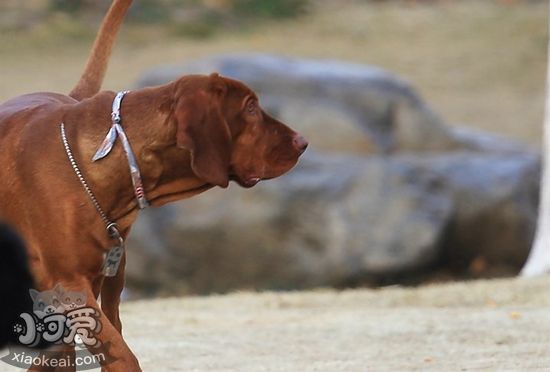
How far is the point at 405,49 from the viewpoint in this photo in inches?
787

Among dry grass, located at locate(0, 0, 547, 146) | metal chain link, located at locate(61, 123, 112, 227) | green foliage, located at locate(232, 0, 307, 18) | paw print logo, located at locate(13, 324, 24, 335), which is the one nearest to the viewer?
metal chain link, located at locate(61, 123, 112, 227)

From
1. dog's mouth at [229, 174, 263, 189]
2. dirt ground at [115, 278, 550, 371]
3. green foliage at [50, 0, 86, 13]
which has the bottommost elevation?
green foliage at [50, 0, 86, 13]

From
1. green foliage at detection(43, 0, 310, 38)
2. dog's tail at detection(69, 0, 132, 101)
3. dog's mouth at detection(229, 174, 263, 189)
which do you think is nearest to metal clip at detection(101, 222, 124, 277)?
dog's mouth at detection(229, 174, 263, 189)

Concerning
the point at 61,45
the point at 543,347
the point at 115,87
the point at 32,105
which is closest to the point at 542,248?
the point at 543,347

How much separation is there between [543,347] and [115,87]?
37.4ft

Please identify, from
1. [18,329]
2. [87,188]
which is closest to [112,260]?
[87,188]

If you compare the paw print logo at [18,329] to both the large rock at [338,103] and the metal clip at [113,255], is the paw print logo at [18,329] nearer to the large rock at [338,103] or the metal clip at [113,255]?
the metal clip at [113,255]

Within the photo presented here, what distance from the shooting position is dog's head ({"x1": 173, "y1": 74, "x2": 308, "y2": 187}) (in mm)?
4574

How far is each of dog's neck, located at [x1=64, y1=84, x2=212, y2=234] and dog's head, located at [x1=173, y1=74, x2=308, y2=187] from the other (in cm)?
7

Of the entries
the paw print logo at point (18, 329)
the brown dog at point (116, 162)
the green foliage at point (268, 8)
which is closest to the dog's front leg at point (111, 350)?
the brown dog at point (116, 162)

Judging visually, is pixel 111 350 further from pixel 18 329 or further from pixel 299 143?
pixel 299 143

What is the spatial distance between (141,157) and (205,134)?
25cm

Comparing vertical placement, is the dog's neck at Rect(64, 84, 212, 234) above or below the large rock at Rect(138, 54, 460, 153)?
above

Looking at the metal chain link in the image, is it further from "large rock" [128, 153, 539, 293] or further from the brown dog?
"large rock" [128, 153, 539, 293]
